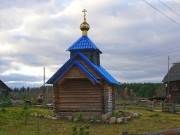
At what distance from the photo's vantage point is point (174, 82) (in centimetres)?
5597

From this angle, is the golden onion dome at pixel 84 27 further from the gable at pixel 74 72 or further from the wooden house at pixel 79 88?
the gable at pixel 74 72

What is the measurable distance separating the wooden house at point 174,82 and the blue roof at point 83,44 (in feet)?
84.9

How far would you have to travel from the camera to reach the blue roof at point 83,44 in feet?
102

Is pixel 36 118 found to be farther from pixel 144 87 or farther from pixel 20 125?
pixel 144 87

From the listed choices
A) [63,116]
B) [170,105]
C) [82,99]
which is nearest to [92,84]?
[82,99]

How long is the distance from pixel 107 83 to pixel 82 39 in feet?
14.3

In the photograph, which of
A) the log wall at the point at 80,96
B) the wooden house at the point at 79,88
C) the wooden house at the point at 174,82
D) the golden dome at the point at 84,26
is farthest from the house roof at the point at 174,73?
the log wall at the point at 80,96

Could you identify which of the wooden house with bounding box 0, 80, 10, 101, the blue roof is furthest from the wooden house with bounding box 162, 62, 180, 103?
the blue roof

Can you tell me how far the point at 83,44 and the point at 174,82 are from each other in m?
28.1

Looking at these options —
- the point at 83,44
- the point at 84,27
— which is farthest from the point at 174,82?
the point at 83,44

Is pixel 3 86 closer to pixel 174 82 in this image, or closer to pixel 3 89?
pixel 3 89

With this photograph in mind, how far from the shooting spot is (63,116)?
96.0 feet

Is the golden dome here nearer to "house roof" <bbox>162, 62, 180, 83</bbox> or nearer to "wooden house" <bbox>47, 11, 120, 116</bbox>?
"wooden house" <bbox>47, 11, 120, 116</bbox>

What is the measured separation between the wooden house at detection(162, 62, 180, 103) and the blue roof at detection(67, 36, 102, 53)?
84.9 ft
